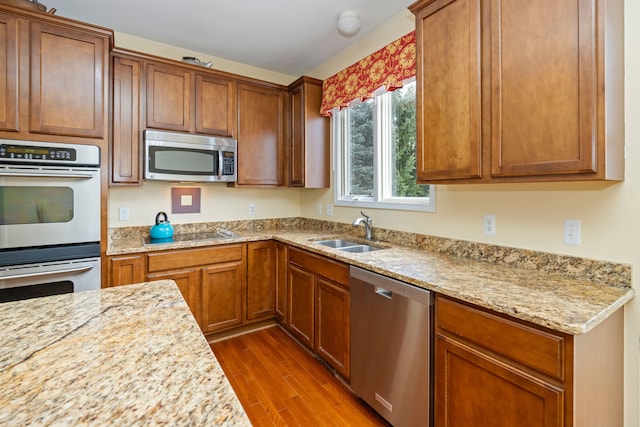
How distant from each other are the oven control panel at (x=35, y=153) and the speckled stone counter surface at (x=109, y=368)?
4.25ft

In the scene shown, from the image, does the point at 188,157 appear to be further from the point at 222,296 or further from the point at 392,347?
the point at 392,347

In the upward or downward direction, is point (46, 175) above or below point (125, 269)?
above

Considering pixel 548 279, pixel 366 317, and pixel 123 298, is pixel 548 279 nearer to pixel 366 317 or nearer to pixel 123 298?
pixel 366 317

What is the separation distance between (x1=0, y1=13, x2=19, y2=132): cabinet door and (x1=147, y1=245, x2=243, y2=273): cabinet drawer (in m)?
1.16

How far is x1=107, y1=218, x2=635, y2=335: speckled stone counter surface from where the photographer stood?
111 centimetres

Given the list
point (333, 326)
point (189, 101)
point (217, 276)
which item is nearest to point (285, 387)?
point (333, 326)

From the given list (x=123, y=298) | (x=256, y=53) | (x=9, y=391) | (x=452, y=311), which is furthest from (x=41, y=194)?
(x=452, y=311)

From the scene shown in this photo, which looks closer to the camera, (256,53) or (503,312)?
(503,312)

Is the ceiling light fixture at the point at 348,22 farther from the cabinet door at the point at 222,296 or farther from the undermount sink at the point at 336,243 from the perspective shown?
the cabinet door at the point at 222,296

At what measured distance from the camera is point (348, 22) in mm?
2348

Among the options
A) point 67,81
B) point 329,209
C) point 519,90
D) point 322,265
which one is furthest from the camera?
point 329,209

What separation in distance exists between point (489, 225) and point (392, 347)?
888 millimetres

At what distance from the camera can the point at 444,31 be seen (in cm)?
167

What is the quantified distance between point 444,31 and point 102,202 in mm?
2354
